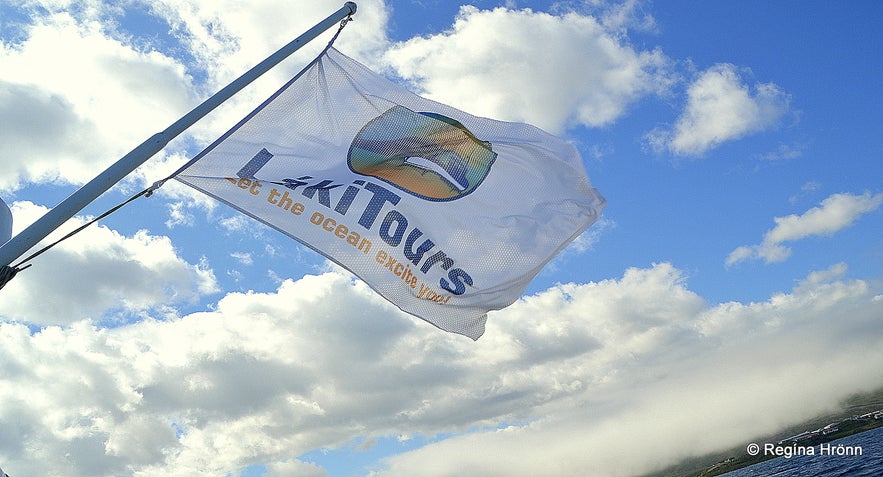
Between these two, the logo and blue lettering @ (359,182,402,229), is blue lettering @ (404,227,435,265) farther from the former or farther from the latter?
the logo

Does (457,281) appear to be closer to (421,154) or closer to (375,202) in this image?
(375,202)

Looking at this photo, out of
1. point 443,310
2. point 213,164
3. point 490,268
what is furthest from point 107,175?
point 490,268

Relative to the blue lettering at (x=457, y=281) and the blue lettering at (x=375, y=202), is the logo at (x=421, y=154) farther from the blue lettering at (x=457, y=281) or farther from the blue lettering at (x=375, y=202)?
the blue lettering at (x=457, y=281)

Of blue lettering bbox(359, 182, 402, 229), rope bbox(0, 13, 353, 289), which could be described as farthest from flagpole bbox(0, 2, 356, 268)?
blue lettering bbox(359, 182, 402, 229)

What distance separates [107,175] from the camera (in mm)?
8469

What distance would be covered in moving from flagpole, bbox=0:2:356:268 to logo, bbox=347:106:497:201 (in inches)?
97.0

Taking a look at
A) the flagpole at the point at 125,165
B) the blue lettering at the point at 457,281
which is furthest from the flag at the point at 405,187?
the flagpole at the point at 125,165

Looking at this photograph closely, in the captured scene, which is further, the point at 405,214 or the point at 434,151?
the point at 434,151

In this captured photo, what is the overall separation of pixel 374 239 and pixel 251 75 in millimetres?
3587

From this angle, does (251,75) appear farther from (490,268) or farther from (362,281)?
(490,268)

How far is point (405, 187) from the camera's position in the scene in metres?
13.1

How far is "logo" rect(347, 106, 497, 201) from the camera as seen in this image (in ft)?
42.3

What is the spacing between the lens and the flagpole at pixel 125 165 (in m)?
7.73

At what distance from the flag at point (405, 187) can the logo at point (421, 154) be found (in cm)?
2
